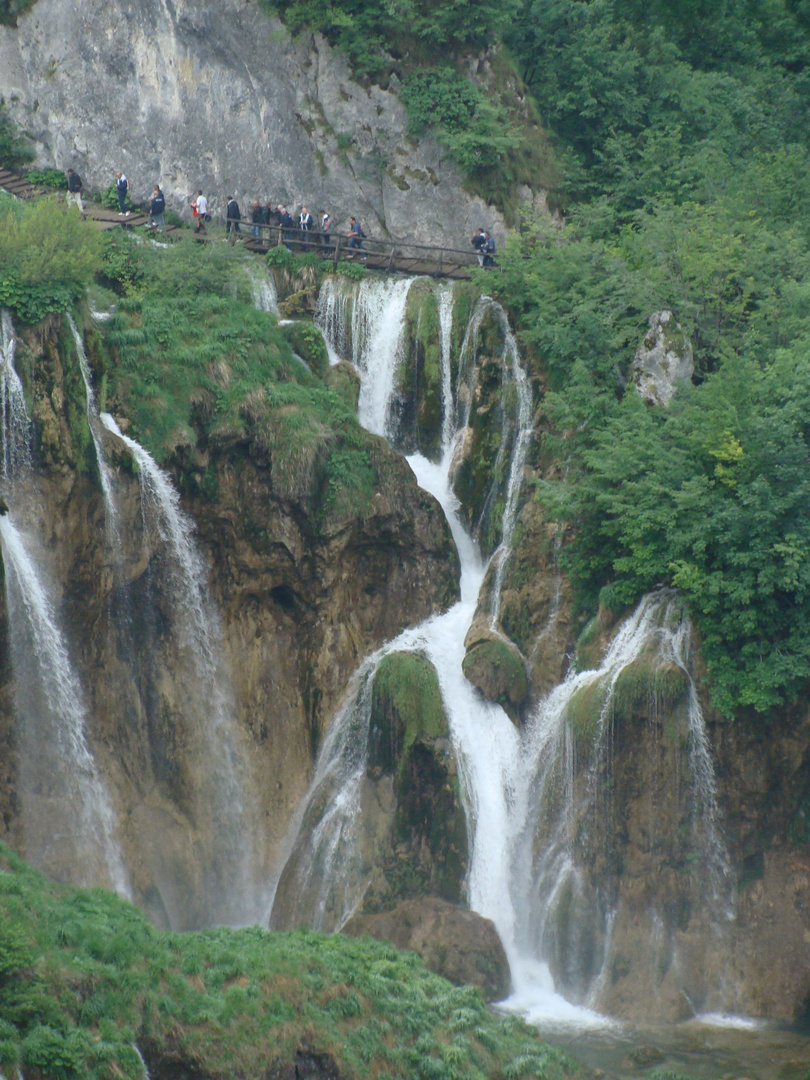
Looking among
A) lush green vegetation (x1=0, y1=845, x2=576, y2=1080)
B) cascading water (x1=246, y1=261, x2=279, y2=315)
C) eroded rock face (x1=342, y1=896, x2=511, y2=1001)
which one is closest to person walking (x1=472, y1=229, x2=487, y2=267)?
cascading water (x1=246, y1=261, x2=279, y2=315)

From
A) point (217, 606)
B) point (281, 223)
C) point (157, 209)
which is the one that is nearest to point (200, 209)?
point (157, 209)

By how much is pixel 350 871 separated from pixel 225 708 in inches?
148

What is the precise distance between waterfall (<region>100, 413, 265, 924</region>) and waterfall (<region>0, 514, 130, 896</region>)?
2026 millimetres

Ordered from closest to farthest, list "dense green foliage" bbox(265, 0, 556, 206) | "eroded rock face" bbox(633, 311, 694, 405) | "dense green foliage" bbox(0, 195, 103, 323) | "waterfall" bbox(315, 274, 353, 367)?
1. "dense green foliage" bbox(0, 195, 103, 323)
2. "eroded rock face" bbox(633, 311, 694, 405)
3. "waterfall" bbox(315, 274, 353, 367)
4. "dense green foliage" bbox(265, 0, 556, 206)

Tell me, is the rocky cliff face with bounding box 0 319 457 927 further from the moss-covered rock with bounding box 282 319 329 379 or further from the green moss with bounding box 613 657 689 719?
the green moss with bounding box 613 657 689 719

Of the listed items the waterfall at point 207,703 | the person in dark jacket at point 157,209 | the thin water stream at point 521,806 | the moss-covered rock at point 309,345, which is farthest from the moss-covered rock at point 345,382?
the person in dark jacket at point 157,209

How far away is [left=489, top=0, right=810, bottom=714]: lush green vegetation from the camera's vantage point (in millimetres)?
18219

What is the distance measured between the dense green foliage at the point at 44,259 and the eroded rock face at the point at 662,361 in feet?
33.9

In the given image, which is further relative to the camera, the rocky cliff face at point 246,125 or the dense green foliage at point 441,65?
the rocky cliff face at point 246,125

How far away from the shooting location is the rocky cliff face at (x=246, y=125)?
2991 cm

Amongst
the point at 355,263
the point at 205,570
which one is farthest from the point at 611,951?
the point at 355,263

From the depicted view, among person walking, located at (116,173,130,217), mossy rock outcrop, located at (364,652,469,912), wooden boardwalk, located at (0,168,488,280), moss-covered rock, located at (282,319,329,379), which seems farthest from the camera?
person walking, located at (116,173,130,217)

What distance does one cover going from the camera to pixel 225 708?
21031mm

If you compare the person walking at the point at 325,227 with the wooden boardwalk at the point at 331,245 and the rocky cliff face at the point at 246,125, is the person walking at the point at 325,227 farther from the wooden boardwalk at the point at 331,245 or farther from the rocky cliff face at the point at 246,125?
the rocky cliff face at the point at 246,125
